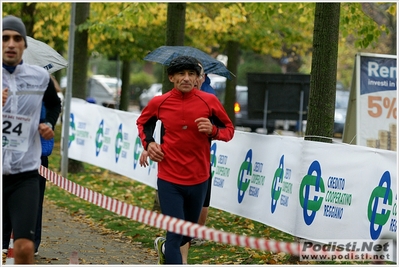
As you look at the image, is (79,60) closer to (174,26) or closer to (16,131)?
(174,26)

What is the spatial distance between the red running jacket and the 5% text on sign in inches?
321

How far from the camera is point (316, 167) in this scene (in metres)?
8.96

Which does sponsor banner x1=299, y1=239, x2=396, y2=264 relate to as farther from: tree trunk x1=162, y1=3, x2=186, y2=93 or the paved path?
tree trunk x1=162, y1=3, x2=186, y2=93

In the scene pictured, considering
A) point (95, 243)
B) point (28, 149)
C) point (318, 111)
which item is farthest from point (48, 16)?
point (28, 149)

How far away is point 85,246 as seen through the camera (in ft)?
33.1

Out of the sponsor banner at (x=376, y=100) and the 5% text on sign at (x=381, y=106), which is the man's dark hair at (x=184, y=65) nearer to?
the sponsor banner at (x=376, y=100)

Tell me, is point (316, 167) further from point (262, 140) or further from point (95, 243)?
point (95, 243)

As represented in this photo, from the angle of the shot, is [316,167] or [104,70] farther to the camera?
[104,70]

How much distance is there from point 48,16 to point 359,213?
50.1 feet

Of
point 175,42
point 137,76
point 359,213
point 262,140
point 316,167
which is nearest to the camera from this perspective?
point 359,213

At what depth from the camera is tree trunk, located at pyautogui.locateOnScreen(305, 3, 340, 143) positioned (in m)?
9.16

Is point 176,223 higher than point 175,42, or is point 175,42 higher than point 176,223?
point 175,42

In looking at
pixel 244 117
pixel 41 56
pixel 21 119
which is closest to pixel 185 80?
pixel 21 119

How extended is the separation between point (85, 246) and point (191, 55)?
8.35 feet
